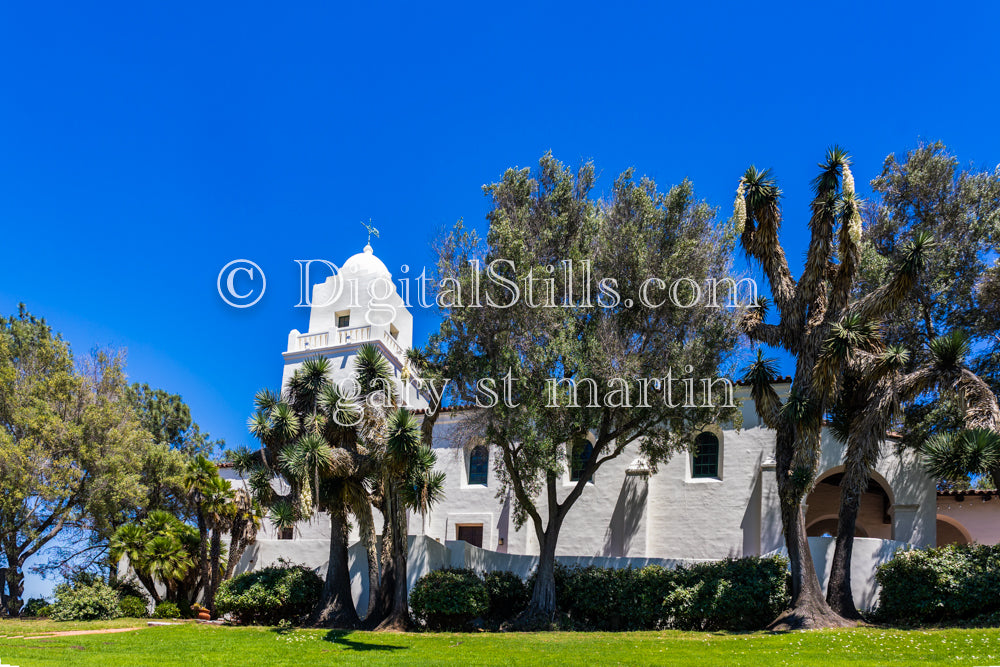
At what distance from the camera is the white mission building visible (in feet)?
79.7

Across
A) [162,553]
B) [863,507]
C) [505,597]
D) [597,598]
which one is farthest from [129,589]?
[863,507]

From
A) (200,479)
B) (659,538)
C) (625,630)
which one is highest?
(200,479)

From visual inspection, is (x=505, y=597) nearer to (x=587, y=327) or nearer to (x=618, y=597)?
(x=618, y=597)

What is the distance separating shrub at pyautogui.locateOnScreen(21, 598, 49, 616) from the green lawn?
7.30 meters

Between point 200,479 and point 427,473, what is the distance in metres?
9.26

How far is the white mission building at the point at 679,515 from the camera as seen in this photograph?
2430 cm

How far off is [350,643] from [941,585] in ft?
44.0

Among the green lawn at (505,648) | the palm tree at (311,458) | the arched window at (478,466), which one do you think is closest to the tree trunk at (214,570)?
the palm tree at (311,458)

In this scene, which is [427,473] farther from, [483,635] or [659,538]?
[659,538]

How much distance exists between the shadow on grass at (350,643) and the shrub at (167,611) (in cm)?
804

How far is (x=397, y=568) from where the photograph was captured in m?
21.9

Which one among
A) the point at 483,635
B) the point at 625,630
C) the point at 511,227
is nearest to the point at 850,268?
the point at 511,227

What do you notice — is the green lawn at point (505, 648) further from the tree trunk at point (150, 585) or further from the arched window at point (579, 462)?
the arched window at point (579, 462)

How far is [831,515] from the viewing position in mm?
30672
